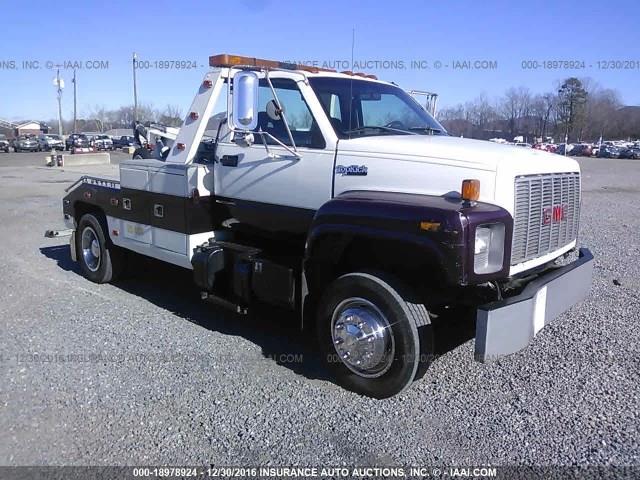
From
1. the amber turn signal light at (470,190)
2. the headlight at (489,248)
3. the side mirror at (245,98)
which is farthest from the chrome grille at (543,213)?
the side mirror at (245,98)

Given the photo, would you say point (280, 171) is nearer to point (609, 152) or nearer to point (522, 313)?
point (522, 313)

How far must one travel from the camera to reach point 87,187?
23.2 ft

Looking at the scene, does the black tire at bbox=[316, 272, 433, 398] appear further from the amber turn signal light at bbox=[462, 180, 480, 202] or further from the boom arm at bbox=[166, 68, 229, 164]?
the boom arm at bbox=[166, 68, 229, 164]

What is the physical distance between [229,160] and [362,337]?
217 cm

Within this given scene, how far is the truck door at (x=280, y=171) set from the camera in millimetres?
4516

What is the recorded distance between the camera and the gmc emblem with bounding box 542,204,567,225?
161 inches

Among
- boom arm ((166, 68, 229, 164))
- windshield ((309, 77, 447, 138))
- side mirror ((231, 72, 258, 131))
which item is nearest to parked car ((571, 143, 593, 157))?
windshield ((309, 77, 447, 138))

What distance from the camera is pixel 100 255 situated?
22.9 ft

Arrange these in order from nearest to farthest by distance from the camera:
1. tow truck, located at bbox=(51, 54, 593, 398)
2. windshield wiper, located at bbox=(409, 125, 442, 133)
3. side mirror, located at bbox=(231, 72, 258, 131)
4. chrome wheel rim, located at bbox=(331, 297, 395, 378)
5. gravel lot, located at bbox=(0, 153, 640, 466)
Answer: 1. gravel lot, located at bbox=(0, 153, 640, 466)
2. tow truck, located at bbox=(51, 54, 593, 398)
3. chrome wheel rim, located at bbox=(331, 297, 395, 378)
4. side mirror, located at bbox=(231, 72, 258, 131)
5. windshield wiper, located at bbox=(409, 125, 442, 133)

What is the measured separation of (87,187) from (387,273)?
4.63m

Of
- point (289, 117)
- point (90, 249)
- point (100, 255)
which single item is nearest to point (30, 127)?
point (90, 249)

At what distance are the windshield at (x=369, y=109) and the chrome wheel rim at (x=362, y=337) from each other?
4.58ft

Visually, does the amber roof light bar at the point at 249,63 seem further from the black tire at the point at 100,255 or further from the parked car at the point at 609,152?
the parked car at the point at 609,152

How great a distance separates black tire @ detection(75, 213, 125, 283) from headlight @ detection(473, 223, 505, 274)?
479cm
